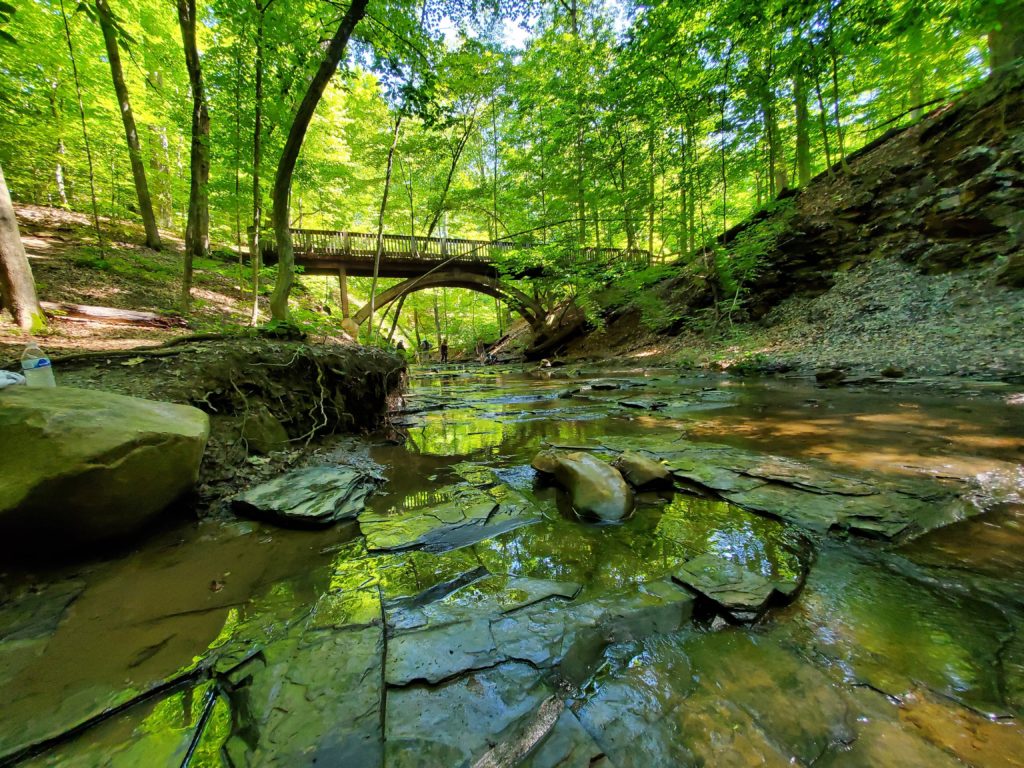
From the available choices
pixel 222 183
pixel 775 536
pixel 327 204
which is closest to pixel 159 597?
pixel 775 536

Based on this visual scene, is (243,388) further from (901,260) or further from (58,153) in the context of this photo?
(58,153)

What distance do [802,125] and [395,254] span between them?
13856 mm

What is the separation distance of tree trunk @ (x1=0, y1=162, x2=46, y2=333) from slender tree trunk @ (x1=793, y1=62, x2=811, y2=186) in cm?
1277

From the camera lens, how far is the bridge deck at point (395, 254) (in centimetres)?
1398

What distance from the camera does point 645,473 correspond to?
8.51ft

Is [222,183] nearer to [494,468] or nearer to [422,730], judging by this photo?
[494,468]

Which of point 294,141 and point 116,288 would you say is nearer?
point 294,141

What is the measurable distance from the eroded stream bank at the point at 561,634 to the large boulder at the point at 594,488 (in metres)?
0.11

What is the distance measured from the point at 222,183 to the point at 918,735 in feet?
36.2

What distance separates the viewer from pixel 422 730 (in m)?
0.98

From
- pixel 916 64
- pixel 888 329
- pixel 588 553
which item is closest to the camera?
pixel 588 553

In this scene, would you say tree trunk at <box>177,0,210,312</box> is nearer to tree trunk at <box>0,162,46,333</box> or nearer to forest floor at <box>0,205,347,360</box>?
forest floor at <box>0,205,347,360</box>

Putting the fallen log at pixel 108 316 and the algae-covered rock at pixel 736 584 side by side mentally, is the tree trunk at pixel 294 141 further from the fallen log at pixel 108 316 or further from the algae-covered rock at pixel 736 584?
the algae-covered rock at pixel 736 584

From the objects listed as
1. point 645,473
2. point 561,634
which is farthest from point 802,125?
point 561,634
